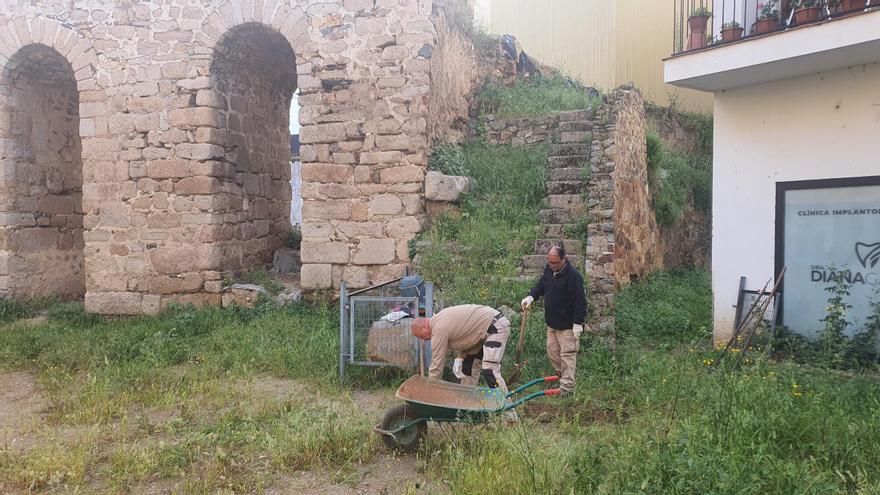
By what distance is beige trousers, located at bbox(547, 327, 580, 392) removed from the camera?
551cm

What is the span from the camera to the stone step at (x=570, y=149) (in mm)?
9172

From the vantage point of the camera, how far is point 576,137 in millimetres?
9469

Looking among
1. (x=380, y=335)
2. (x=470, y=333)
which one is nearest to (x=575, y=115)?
(x=380, y=335)

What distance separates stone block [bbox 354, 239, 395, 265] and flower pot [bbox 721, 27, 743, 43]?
15.4 ft

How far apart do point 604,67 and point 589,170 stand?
6.95m

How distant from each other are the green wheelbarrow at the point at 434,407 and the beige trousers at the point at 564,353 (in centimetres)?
111

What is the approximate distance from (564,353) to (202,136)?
20.1 feet

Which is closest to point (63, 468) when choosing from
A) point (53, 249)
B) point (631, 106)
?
point (53, 249)

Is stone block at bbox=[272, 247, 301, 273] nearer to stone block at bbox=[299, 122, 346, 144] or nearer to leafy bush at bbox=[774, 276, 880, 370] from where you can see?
stone block at bbox=[299, 122, 346, 144]

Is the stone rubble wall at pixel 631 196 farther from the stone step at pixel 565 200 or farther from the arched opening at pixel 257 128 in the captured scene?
the arched opening at pixel 257 128

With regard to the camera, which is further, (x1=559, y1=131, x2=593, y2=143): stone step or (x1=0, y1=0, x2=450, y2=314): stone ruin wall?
(x1=559, y1=131, x2=593, y2=143): stone step

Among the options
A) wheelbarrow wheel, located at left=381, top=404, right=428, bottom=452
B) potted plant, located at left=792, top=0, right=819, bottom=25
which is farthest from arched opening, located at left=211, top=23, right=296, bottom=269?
potted plant, located at left=792, top=0, right=819, bottom=25

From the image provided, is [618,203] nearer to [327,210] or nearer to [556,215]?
[556,215]

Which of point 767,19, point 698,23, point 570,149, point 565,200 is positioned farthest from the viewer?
point 570,149
